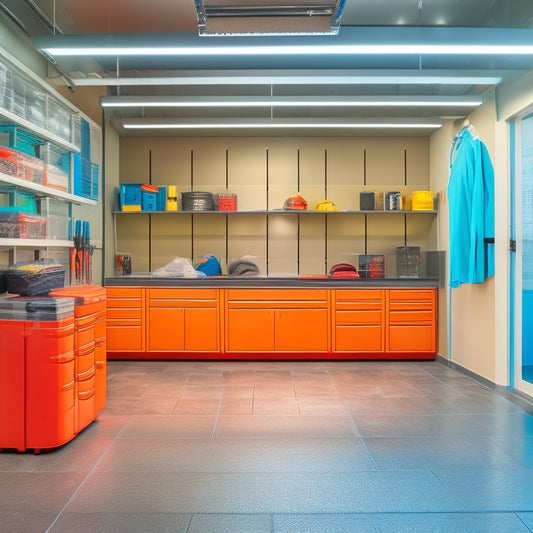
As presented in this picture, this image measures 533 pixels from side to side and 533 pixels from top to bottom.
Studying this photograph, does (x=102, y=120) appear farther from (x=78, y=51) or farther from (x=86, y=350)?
(x=86, y=350)

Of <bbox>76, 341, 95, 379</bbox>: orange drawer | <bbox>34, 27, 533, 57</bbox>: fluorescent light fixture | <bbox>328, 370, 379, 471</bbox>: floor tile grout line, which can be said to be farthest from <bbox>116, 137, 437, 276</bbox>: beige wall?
<bbox>76, 341, 95, 379</bbox>: orange drawer

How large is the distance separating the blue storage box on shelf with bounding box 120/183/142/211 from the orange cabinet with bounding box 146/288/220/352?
1.26 metres

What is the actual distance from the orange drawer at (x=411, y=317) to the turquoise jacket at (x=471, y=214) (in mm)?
1087

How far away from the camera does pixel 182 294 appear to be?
5.33 metres

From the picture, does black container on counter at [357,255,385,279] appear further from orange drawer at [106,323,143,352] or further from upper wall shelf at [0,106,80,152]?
upper wall shelf at [0,106,80,152]

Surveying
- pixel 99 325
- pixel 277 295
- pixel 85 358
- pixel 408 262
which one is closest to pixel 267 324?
pixel 277 295

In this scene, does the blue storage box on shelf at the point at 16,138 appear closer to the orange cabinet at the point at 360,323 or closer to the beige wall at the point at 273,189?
the beige wall at the point at 273,189

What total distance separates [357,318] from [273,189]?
2.22 metres

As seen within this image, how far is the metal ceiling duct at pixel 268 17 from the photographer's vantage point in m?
2.39

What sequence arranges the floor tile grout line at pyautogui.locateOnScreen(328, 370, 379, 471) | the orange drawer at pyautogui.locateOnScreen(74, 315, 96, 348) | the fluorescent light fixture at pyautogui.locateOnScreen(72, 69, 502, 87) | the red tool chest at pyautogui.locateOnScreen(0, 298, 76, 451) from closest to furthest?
the floor tile grout line at pyautogui.locateOnScreen(328, 370, 379, 471) < the red tool chest at pyautogui.locateOnScreen(0, 298, 76, 451) < the orange drawer at pyautogui.locateOnScreen(74, 315, 96, 348) < the fluorescent light fixture at pyautogui.locateOnScreen(72, 69, 502, 87)

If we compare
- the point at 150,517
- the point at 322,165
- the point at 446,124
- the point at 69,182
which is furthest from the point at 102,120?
the point at 150,517

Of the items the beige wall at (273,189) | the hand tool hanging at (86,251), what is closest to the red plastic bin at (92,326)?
the hand tool hanging at (86,251)

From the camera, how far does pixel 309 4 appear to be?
240 cm

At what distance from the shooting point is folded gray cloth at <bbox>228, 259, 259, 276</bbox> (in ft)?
18.8
